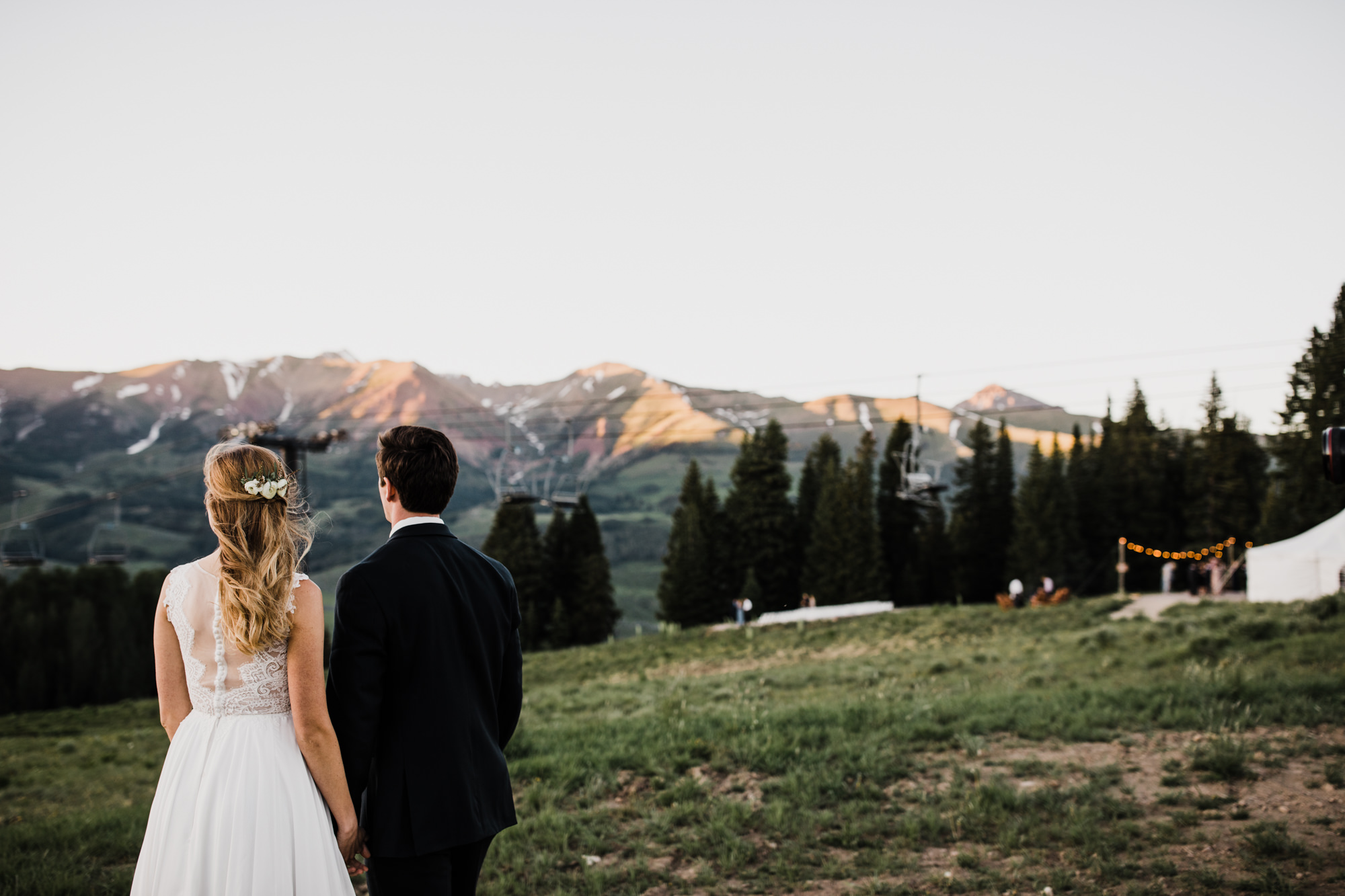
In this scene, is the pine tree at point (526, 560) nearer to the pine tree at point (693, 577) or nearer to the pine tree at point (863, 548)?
the pine tree at point (693, 577)

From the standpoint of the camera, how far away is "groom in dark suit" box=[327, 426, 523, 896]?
269cm

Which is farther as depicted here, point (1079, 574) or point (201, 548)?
point (201, 548)

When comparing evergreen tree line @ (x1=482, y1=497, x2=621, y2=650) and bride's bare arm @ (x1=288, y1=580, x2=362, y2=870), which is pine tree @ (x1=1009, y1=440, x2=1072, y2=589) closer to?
evergreen tree line @ (x1=482, y1=497, x2=621, y2=650)

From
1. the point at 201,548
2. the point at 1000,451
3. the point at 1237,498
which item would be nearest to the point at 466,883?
the point at 1237,498

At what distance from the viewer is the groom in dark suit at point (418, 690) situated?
269cm

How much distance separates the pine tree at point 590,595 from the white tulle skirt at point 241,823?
57065mm

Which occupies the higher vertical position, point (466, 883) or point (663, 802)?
point (466, 883)

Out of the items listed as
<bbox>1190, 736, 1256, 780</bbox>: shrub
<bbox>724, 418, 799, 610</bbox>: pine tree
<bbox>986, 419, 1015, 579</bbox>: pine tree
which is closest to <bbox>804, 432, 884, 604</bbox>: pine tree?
<bbox>724, 418, 799, 610</bbox>: pine tree

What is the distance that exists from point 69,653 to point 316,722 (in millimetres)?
72485

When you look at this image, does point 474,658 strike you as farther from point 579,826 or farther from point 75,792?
point 75,792

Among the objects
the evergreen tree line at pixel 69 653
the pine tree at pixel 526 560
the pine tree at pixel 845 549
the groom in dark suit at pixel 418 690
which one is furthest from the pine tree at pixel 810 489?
the groom in dark suit at pixel 418 690

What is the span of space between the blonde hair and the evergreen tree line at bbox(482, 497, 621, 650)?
57.0 metres

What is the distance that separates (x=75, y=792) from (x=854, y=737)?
10.5 m

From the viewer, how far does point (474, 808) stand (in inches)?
111
